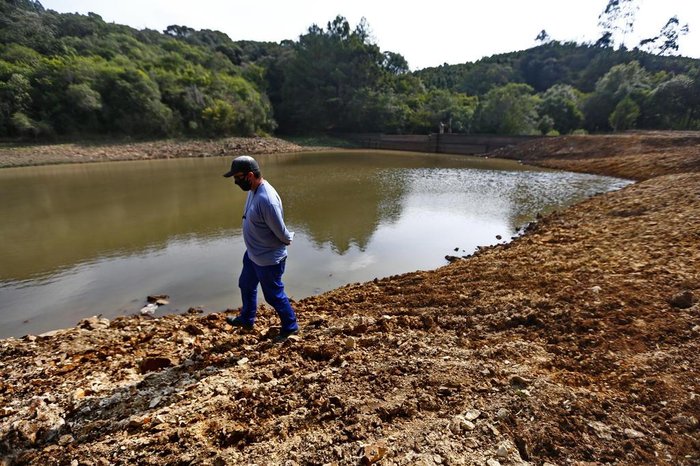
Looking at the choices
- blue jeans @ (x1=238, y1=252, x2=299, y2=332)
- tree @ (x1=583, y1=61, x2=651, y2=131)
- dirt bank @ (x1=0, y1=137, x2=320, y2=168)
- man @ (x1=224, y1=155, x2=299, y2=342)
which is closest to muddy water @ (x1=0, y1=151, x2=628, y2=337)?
blue jeans @ (x1=238, y1=252, x2=299, y2=332)

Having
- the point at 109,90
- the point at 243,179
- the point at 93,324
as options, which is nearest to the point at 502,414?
the point at 243,179

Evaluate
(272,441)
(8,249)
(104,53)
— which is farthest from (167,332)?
(104,53)

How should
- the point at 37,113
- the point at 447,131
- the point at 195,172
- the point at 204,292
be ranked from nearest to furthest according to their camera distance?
the point at 204,292 → the point at 195,172 → the point at 37,113 → the point at 447,131

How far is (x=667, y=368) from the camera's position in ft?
8.16

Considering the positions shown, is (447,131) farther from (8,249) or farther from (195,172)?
(8,249)

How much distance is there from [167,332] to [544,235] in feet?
22.8

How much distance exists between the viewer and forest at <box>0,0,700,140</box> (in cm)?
3056

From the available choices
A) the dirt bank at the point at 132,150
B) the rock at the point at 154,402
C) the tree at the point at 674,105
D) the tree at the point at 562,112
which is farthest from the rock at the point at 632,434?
the tree at the point at 674,105

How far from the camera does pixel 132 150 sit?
1144 inches

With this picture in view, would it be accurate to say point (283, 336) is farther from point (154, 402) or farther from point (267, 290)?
point (154, 402)

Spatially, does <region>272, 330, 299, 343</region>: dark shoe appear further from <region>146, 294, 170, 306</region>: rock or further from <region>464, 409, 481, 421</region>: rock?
<region>146, 294, 170, 306</region>: rock

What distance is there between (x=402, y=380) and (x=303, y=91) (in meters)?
51.6

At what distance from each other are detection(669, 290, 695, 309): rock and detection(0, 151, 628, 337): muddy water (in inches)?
142

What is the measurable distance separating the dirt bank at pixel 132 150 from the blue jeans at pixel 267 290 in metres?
27.0
